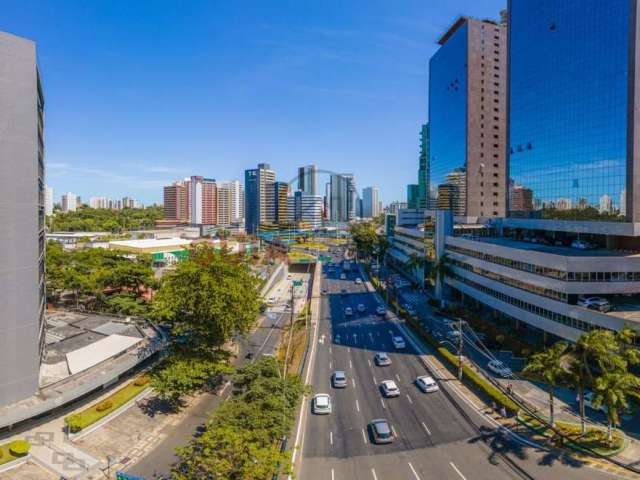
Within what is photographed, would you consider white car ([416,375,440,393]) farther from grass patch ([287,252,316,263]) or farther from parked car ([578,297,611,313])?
grass patch ([287,252,316,263])

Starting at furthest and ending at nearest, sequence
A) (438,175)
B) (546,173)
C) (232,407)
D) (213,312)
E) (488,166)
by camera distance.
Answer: (438,175) < (488,166) < (546,173) < (213,312) < (232,407)

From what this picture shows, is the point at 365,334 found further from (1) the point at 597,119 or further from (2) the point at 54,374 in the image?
(1) the point at 597,119

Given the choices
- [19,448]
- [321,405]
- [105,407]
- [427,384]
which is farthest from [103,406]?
[427,384]

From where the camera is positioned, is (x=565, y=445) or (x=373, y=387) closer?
(x=565, y=445)

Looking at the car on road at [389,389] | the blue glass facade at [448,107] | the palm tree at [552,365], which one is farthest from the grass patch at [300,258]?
the palm tree at [552,365]

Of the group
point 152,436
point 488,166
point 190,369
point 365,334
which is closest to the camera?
point 152,436

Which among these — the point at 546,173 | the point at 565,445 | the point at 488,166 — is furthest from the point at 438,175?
the point at 565,445

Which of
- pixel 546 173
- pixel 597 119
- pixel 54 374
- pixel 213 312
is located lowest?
pixel 54 374
